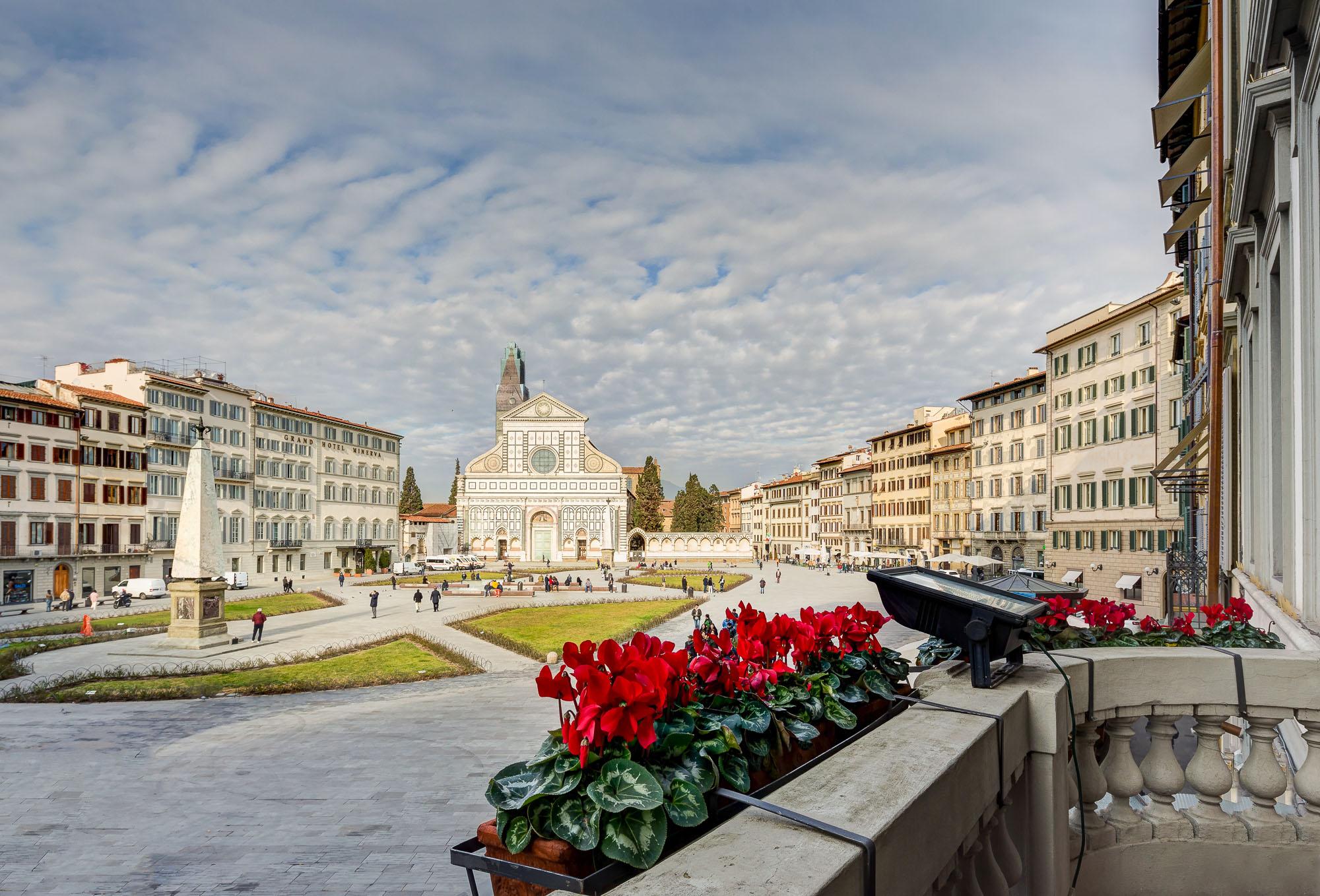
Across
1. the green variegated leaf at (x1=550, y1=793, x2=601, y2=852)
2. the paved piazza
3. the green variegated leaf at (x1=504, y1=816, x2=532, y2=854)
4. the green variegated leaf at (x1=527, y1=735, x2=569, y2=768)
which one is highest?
the green variegated leaf at (x1=527, y1=735, x2=569, y2=768)

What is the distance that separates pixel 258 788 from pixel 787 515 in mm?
111542

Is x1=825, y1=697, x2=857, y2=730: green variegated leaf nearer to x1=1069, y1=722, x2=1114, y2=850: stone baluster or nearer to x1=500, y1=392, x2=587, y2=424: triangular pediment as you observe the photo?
x1=1069, y1=722, x2=1114, y2=850: stone baluster

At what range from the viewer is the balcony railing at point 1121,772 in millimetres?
2607

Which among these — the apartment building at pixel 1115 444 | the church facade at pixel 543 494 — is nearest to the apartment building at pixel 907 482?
the apartment building at pixel 1115 444

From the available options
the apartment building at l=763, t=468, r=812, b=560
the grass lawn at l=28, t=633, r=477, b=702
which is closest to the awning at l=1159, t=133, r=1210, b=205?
the grass lawn at l=28, t=633, r=477, b=702

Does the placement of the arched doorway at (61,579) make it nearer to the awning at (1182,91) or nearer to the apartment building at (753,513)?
the awning at (1182,91)

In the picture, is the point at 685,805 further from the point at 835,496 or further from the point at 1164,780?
the point at 835,496

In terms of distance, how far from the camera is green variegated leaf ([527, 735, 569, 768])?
1.88m

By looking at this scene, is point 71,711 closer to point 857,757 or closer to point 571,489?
point 857,757

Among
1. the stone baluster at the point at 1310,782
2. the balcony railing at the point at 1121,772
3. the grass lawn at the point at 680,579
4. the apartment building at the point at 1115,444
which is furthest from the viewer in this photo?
the grass lawn at the point at 680,579

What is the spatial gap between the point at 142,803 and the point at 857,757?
1258 cm

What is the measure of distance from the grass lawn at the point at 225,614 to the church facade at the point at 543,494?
133 feet

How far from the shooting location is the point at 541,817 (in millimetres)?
1741

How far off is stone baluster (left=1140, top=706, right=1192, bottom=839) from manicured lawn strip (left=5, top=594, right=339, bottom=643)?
120 ft
